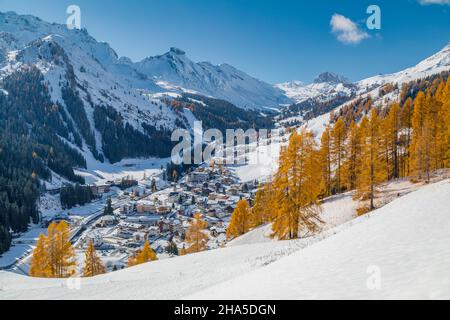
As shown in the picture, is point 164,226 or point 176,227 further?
point 164,226

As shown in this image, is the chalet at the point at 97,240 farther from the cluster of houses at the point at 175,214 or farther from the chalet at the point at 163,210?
the chalet at the point at 163,210

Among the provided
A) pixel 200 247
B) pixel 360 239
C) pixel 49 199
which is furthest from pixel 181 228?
pixel 360 239

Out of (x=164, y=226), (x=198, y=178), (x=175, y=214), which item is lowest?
(x=164, y=226)

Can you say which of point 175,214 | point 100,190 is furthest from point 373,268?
point 100,190

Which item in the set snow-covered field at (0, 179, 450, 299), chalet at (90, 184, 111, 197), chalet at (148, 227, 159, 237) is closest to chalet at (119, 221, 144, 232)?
chalet at (148, 227, 159, 237)

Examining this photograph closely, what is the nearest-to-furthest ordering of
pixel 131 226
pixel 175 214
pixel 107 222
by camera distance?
1. pixel 131 226
2. pixel 107 222
3. pixel 175 214

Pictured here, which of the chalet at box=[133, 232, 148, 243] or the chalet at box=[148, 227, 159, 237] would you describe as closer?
the chalet at box=[133, 232, 148, 243]

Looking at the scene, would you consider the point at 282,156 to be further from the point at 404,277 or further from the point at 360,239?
the point at 404,277

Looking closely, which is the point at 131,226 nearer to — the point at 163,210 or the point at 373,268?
the point at 163,210

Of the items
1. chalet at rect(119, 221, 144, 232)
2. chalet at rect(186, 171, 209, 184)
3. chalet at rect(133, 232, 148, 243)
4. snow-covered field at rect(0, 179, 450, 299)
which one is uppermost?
snow-covered field at rect(0, 179, 450, 299)

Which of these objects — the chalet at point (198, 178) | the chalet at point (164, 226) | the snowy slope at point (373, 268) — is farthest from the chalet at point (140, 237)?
the snowy slope at point (373, 268)

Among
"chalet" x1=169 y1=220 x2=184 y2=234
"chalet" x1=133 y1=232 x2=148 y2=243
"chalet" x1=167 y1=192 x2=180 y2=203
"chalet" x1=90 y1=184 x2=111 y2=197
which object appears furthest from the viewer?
"chalet" x1=90 y1=184 x2=111 y2=197

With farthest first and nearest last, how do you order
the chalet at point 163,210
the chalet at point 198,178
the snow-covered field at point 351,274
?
the chalet at point 198,178
the chalet at point 163,210
the snow-covered field at point 351,274

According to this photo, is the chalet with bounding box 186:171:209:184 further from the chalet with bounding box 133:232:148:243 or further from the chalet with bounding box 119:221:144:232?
the chalet with bounding box 133:232:148:243
